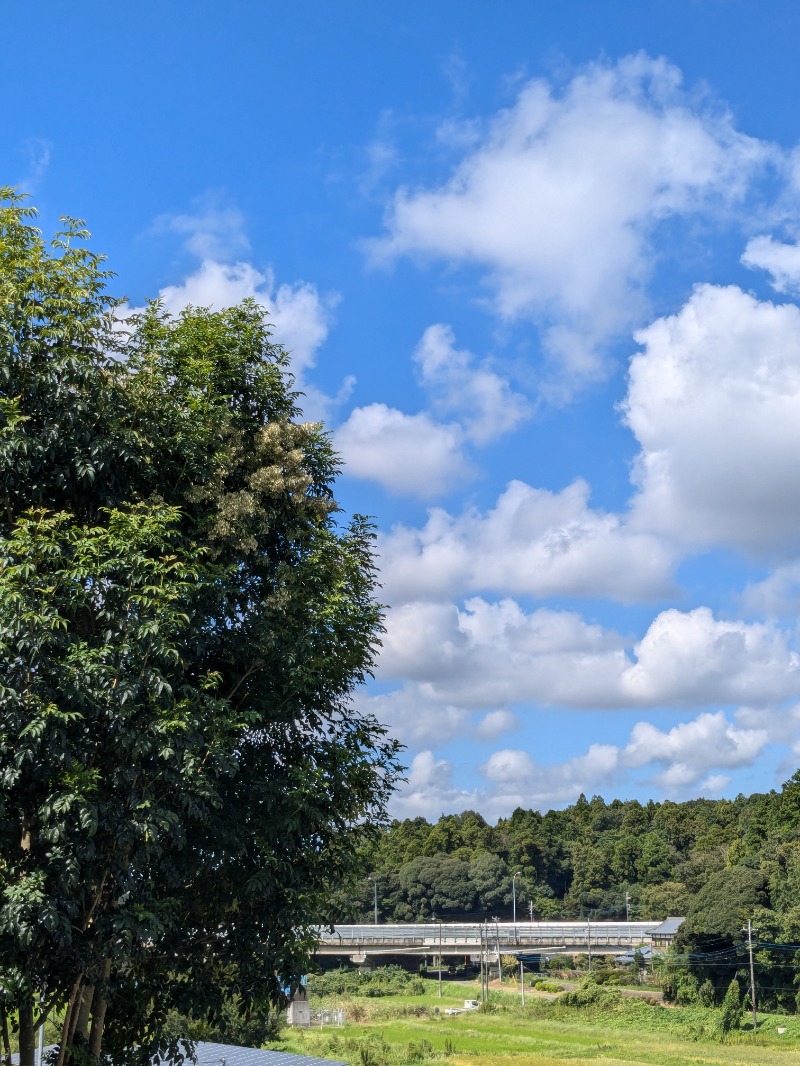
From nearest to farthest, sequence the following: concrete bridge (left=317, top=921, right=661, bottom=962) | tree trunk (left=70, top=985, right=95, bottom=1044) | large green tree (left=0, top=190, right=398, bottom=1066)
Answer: large green tree (left=0, top=190, right=398, bottom=1066) → tree trunk (left=70, top=985, right=95, bottom=1044) → concrete bridge (left=317, top=921, right=661, bottom=962)

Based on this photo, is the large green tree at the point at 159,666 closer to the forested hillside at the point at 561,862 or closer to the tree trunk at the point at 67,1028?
the tree trunk at the point at 67,1028

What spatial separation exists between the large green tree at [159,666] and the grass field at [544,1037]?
1181 inches

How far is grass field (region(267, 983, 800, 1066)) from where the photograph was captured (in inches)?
1715

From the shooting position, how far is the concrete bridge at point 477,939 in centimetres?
8006

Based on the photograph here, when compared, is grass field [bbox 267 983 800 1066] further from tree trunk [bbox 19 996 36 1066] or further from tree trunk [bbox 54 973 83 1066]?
tree trunk [bbox 19 996 36 1066]

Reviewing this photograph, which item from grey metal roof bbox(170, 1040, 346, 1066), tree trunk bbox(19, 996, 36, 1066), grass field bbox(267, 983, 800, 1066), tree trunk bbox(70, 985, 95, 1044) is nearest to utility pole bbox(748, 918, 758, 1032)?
grass field bbox(267, 983, 800, 1066)

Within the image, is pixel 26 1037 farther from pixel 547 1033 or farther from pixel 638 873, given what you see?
pixel 638 873

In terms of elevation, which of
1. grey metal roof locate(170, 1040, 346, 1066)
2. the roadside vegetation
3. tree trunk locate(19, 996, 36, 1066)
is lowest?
the roadside vegetation

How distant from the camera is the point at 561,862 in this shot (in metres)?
112

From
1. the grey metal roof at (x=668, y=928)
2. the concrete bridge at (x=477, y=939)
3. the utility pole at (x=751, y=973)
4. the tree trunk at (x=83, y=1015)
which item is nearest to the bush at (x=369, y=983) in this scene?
the concrete bridge at (x=477, y=939)

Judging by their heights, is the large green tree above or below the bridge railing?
above

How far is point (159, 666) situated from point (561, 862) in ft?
353

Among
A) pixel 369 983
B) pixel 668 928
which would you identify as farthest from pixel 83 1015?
pixel 369 983

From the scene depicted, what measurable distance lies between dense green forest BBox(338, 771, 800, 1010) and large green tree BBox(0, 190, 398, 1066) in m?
49.1
